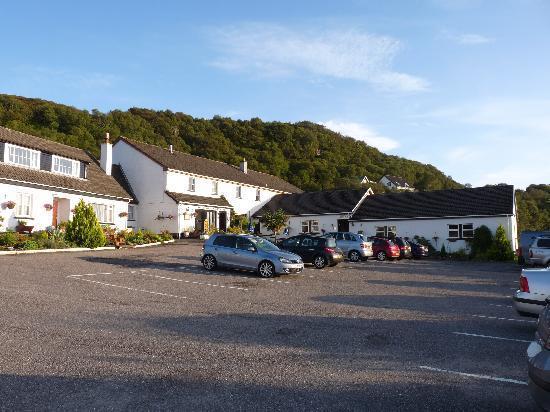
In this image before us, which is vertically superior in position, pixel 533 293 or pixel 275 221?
pixel 275 221

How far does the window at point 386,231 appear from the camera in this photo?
3688 centimetres

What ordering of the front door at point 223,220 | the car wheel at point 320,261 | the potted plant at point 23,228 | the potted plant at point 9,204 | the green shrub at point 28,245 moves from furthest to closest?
the front door at point 223,220 < the potted plant at point 23,228 < the potted plant at point 9,204 < the green shrub at point 28,245 < the car wheel at point 320,261

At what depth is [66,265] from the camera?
56.5 ft

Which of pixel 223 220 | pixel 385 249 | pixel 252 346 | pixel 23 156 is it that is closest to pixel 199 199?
pixel 223 220

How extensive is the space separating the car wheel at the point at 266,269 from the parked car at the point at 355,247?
8.96 meters

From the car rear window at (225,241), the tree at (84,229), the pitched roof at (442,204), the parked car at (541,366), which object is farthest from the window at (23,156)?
the parked car at (541,366)

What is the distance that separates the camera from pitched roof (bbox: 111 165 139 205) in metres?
39.1

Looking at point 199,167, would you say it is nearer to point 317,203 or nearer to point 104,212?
point 317,203

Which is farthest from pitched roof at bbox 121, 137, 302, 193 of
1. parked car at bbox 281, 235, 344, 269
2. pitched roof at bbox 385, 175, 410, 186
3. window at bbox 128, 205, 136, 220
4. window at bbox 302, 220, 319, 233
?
pitched roof at bbox 385, 175, 410, 186

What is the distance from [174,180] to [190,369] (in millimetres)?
33737

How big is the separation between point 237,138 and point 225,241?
216 ft

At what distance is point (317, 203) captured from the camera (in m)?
43.2

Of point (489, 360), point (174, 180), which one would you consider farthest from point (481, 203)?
point (489, 360)

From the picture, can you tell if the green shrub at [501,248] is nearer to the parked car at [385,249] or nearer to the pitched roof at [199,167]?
the parked car at [385,249]
